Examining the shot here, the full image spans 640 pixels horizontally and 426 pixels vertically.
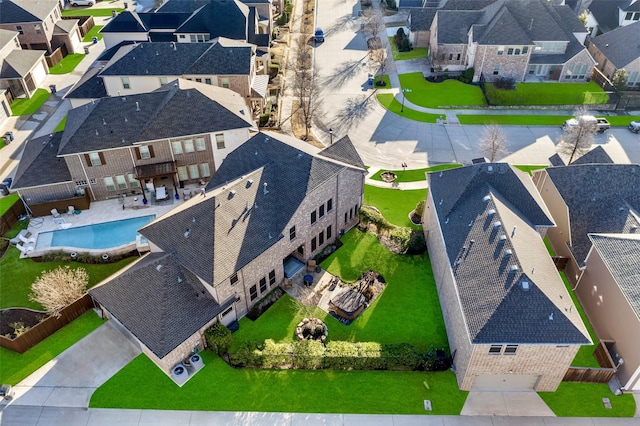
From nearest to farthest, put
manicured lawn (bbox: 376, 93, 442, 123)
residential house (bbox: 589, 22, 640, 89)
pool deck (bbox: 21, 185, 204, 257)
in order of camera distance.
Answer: pool deck (bbox: 21, 185, 204, 257)
manicured lawn (bbox: 376, 93, 442, 123)
residential house (bbox: 589, 22, 640, 89)

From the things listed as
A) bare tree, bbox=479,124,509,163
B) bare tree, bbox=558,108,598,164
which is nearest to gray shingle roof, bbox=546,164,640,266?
bare tree, bbox=558,108,598,164

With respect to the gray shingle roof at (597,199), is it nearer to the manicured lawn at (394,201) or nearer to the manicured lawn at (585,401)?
the manicured lawn at (585,401)

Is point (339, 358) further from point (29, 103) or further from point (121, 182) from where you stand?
point (29, 103)

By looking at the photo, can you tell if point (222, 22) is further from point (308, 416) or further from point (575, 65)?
point (308, 416)

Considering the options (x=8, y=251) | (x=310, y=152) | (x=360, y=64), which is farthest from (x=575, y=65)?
(x=8, y=251)

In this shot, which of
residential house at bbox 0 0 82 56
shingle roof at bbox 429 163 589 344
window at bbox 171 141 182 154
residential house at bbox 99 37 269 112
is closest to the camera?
shingle roof at bbox 429 163 589 344

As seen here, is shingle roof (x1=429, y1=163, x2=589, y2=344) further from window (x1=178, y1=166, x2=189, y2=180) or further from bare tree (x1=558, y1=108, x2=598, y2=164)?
window (x1=178, y1=166, x2=189, y2=180)
